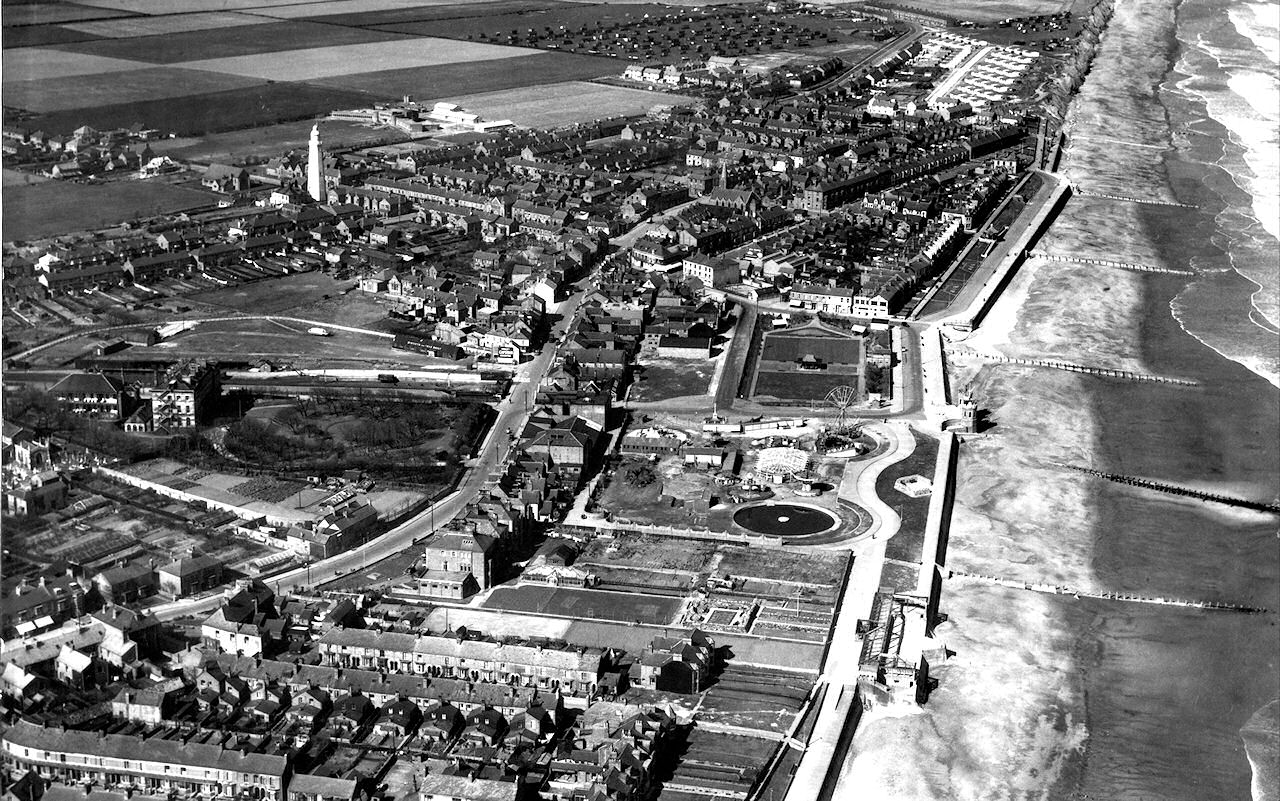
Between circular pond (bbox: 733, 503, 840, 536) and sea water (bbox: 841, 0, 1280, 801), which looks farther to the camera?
circular pond (bbox: 733, 503, 840, 536)

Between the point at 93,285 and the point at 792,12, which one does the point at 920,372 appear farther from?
the point at 792,12

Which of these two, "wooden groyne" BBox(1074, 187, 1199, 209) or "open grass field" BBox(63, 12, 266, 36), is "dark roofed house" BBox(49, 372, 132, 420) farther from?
"wooden groyne" BBox(1074, 187, 1199, 209)

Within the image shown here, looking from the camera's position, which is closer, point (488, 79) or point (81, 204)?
point (81, 204)

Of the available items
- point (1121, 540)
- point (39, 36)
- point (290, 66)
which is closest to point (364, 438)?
point (39, 36)

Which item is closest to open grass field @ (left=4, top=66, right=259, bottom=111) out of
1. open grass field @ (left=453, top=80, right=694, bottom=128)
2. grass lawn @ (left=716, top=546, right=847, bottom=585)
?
open grass field @ (left=453, top=80, right=694, bottom=128)

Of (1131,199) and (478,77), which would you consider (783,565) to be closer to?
(1131,199)
